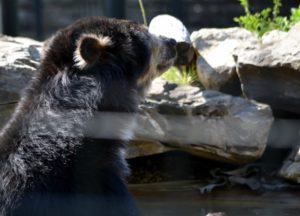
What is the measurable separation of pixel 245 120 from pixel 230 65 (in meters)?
0.47

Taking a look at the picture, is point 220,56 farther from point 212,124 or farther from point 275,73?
point 212,124

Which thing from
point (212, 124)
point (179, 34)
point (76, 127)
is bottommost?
point (212, 124)

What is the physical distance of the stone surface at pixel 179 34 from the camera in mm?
4202

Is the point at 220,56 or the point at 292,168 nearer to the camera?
the point at 292,168

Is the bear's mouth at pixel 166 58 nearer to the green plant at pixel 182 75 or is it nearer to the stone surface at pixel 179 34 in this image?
the stone surface at pixel 179 34

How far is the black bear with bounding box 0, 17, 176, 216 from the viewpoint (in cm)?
223

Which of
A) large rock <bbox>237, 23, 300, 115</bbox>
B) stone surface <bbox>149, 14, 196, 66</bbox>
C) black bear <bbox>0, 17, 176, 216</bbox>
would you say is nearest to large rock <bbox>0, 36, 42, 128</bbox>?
stone surface <bbox>149, 14, 196, 66</bbox>

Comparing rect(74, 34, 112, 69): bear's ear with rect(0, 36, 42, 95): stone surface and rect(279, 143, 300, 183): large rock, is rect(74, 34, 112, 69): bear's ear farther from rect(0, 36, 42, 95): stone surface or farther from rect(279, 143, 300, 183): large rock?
rect(279, 143, 300, 183): large rock

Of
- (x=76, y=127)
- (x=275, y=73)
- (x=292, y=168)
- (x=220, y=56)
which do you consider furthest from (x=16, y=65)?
(x=76, y=127)

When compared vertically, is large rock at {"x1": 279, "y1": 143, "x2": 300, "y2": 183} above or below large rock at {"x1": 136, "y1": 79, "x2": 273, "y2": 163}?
below

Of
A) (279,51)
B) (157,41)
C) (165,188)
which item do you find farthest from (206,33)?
(157,41)

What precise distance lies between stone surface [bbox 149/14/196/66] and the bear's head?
145cm

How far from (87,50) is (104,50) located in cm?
10

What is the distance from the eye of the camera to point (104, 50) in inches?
97.1
